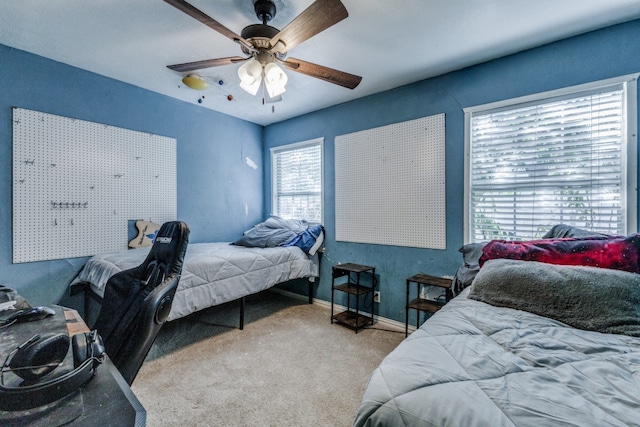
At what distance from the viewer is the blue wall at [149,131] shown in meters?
2.20

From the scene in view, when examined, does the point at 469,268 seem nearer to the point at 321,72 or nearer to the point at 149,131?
the point at 321,72

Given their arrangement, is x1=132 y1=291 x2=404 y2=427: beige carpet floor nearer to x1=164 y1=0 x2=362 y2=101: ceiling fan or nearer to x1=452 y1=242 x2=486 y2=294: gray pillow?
x1=452 y1=242 x2=486 y2=294: gray pillow

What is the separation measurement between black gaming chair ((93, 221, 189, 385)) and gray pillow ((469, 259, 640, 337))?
1.53 meters

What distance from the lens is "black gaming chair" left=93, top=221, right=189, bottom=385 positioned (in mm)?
990

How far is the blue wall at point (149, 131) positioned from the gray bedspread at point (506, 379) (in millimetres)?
2948

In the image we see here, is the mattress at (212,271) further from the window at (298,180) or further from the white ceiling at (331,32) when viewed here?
the white ceiling at (331,32)

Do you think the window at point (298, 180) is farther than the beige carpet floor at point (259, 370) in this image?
Yes

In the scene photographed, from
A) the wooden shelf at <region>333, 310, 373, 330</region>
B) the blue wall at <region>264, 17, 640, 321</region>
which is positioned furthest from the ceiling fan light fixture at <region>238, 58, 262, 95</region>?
the wooden shelf at <region>333, 310, 373, 330</region>

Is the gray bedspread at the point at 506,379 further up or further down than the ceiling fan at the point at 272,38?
further down

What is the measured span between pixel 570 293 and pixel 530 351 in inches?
21.6

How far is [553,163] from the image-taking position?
6.92 ft

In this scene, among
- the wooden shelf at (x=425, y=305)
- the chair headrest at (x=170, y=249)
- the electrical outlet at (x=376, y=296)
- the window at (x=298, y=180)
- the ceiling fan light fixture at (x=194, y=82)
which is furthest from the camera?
the window at (x=298, y=180)

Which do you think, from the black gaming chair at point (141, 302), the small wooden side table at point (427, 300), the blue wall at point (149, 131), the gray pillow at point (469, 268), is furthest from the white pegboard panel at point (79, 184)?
the gray pillow at point (469, 268)

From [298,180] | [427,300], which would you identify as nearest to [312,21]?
[427,300]
